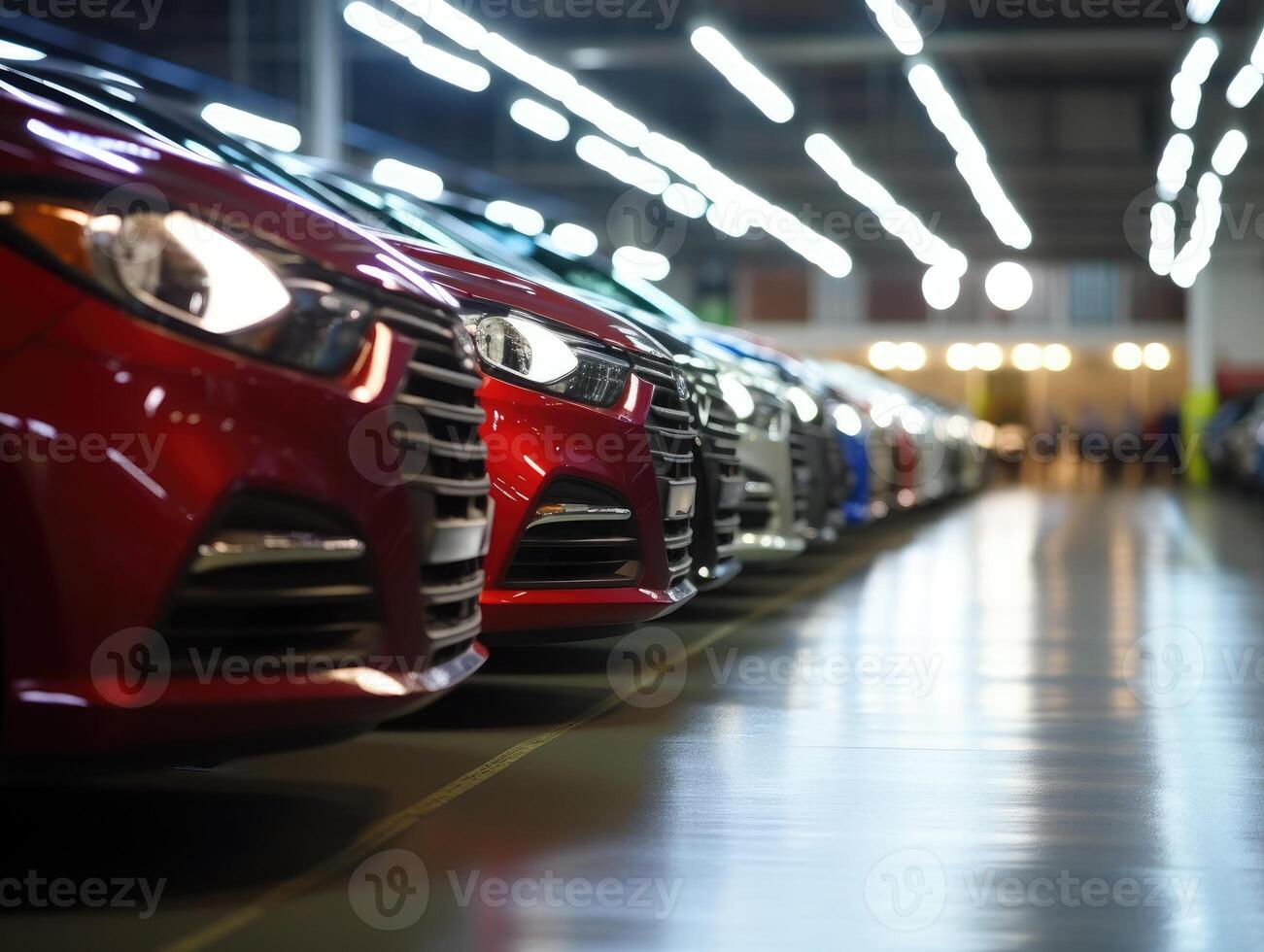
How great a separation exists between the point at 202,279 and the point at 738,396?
15.5ft

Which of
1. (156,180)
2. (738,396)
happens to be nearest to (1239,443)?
(738,396)

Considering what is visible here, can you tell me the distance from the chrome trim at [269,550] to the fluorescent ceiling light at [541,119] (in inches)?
666

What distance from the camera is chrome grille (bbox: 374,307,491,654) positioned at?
11.6ft

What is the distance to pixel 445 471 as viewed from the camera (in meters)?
3.67

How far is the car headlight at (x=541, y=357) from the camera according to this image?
5.02 metres

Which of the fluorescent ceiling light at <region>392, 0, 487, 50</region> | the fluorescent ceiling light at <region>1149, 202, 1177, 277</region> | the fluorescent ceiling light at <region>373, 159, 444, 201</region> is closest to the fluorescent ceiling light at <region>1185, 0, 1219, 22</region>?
the fluorescent ceiling light at <region>392, 0, 487, 50</region>

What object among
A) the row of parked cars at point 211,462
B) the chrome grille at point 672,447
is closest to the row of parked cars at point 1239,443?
the chrome grille at point 672,447

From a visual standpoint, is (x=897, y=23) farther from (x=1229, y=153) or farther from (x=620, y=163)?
(x=1229, y=153)

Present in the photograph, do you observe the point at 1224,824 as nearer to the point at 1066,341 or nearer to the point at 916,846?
the point at 916,846

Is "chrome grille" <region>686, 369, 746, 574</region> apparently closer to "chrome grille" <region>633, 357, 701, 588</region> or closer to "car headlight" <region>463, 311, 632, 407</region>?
"chrome grille" <region>633, 357, 701, 588</region>

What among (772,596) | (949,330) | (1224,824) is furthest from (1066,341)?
(1224,824)

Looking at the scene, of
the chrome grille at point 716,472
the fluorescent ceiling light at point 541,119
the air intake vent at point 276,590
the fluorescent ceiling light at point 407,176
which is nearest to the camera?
the air intake vent at point 276,590

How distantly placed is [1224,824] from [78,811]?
2.60 m

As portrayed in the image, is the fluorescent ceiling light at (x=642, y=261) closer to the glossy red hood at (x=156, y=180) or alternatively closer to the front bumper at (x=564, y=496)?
the front bumper at (x=564, y=496)
